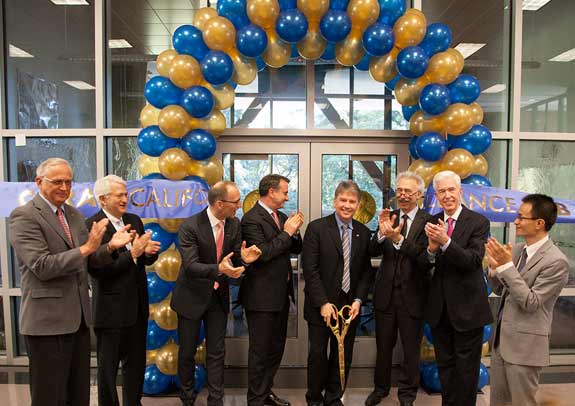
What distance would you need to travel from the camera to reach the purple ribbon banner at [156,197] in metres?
2.92

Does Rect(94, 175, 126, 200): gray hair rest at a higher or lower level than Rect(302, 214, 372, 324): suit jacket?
higher

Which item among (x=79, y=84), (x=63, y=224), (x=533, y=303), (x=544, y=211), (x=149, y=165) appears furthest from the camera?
(x=79, y=84)

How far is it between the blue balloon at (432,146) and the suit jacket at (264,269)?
120cm

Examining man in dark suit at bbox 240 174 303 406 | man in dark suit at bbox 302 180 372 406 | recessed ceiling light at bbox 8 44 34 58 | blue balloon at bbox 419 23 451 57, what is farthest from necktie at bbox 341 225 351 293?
recessed ceiling light at bbox 8 44 34 58

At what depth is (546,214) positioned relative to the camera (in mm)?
2008

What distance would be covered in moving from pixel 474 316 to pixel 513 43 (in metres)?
2.83

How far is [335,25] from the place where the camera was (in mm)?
2904

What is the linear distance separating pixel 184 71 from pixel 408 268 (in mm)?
2017

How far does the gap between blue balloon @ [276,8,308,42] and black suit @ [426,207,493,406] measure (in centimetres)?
154

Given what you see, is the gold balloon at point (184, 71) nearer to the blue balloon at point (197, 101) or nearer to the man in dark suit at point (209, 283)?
the blue balloon at point (197, 101)

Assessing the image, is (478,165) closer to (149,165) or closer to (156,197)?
(156,197)

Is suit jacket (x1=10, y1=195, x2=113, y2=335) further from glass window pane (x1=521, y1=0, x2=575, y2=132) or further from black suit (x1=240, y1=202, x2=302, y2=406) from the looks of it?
glass window pane (x1=521, y1=0, x2=575, y2=132)

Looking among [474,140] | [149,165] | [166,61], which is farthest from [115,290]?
[474,140]

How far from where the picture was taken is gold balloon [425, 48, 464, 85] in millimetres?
2977
